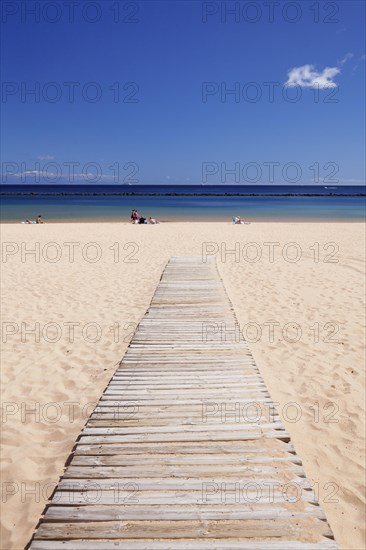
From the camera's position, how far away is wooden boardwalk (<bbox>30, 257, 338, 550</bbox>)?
2529 millimetres

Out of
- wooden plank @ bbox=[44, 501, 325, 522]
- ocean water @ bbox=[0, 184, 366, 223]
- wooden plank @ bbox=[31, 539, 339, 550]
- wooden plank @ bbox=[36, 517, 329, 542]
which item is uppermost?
ocean water @ bbox=[0, 184, 366, 223]

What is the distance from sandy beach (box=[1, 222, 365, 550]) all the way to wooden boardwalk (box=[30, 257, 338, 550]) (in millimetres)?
549

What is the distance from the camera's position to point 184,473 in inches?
120

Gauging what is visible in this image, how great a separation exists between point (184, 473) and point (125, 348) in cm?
344

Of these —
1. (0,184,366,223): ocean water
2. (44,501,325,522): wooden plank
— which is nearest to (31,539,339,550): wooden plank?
(44,501,325,522): wooden plank

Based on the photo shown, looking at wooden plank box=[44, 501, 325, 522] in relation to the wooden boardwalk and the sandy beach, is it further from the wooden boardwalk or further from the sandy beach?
the sandy beach

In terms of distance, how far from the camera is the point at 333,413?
4.57 m

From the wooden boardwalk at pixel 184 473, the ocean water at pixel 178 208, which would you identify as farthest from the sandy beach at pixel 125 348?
the ocean water at pixel 178 208

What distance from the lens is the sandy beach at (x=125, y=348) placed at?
3541 mm

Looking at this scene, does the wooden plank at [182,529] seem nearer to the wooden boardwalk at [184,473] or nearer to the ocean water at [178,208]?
the wooden boardwalk at [184,473]

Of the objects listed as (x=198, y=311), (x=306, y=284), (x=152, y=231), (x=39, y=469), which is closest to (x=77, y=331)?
(x=198, y=311)

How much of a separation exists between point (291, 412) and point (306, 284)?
6.64 metres

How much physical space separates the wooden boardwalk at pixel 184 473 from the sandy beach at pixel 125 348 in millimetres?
549

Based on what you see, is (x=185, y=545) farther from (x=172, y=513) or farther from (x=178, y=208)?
(x=178, y=208)
